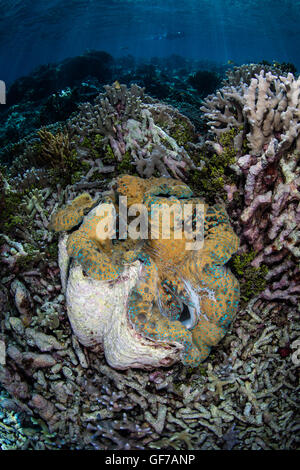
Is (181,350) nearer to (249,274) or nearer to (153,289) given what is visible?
(153,289)

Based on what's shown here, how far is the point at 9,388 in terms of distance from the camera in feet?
8.19

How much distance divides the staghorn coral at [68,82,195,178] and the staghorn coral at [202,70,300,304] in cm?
88

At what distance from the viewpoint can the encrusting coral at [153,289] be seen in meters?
2.16

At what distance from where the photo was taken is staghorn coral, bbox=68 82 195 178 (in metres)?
3.41

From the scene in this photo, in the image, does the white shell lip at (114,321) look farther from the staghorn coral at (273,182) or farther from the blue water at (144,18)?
the blue water at (144,18)

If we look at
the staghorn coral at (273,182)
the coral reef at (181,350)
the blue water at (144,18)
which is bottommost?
the coral reef at (181,350)

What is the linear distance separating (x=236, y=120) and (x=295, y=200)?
129 centimetres

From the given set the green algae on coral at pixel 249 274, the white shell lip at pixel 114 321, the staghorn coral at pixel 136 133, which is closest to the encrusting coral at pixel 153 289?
the white shell lip at pixel 114 321

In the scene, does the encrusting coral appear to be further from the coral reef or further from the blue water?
the blue water

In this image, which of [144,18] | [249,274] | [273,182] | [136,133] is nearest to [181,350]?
[249,274]

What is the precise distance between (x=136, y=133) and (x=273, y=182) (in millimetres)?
2085

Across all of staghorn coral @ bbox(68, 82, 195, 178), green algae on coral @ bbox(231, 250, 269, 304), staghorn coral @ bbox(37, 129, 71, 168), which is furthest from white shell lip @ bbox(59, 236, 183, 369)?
staghorn coral @ bbox(37, 129, 71, 168)

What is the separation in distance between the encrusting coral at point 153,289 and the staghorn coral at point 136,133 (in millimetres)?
928
